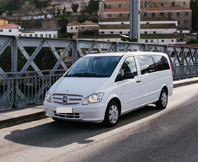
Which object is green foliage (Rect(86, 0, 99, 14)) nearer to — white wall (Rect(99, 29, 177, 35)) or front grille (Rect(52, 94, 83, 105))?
white wall (Rect(99, 29, 177, 35))

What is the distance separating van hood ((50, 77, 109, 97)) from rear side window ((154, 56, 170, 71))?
9.02 feet

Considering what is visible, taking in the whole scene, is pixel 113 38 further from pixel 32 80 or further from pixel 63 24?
pixel 32 80

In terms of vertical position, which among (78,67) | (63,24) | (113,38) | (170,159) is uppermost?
(63,24)

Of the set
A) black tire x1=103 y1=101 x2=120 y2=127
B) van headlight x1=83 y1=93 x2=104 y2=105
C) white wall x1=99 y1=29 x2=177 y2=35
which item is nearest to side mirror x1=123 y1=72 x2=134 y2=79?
black tire x1=103 y1=101 x2=120 y2=127

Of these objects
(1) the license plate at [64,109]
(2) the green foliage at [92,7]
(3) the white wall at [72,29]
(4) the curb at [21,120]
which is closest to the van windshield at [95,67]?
(1) the license plate at [64,109]

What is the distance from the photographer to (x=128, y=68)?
7062 mm

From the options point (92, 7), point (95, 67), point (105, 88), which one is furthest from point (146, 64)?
point (92, 7)

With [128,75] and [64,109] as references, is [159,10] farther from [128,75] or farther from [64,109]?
[64,109]

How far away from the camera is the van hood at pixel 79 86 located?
234 inches

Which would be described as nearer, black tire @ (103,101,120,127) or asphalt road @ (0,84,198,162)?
asphalt road @ (0,84,198,162)

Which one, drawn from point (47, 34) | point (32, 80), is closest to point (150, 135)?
point (32, 80)

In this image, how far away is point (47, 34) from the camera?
111250 mm

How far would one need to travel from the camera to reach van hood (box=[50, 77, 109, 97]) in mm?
5934

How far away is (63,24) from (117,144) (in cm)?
12225
